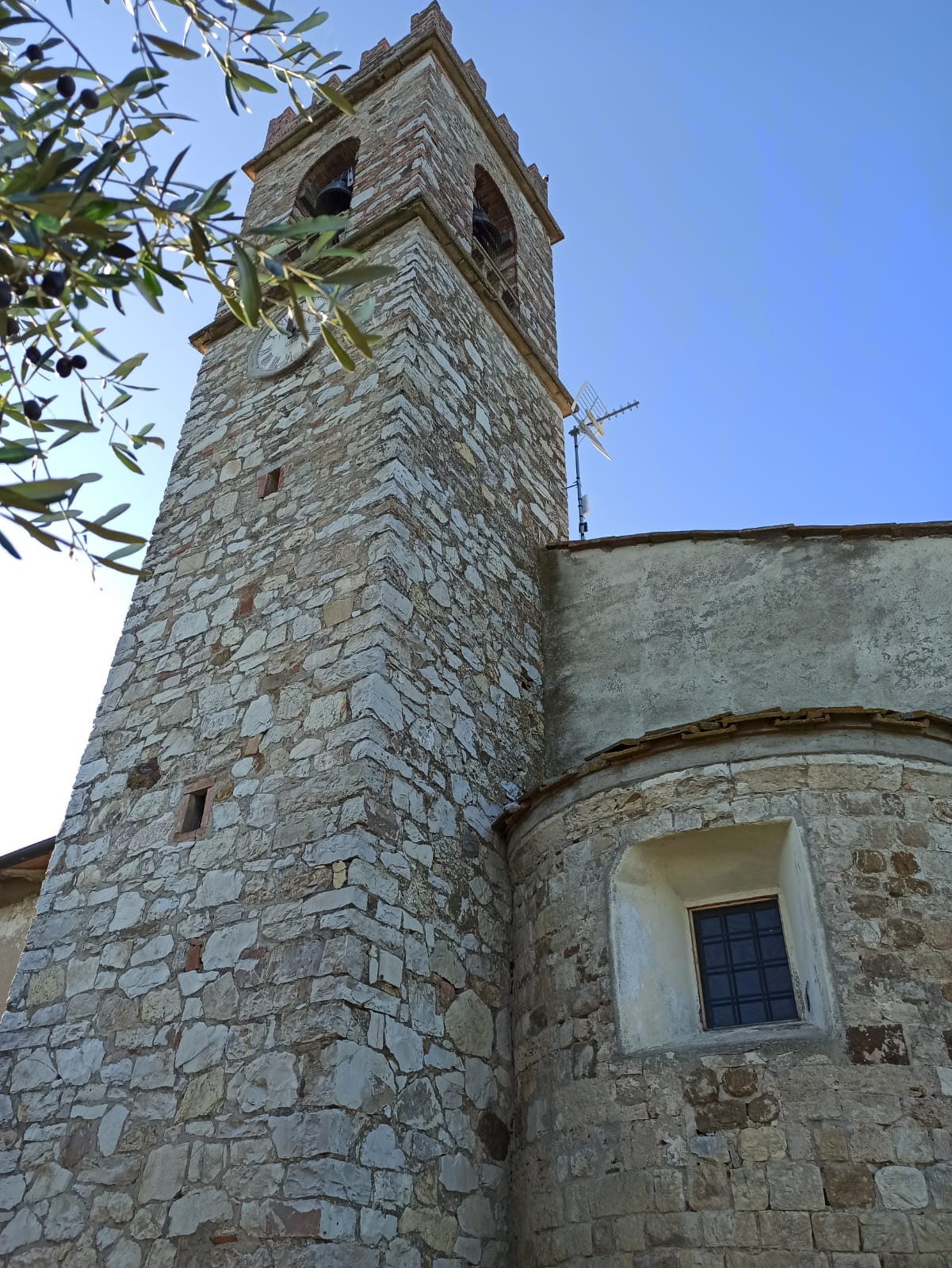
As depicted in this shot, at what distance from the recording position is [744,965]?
519 cm

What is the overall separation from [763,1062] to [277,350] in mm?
6431

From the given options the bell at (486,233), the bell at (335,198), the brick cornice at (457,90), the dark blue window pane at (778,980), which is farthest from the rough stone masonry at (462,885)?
the brick cornice at (457,90)

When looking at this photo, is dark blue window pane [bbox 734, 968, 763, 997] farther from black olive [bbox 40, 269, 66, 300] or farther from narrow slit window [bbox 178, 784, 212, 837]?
black olive [bbox 40, 269, 66, 300]

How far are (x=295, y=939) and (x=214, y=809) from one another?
1164 millimetres

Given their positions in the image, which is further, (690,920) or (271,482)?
(271,482)

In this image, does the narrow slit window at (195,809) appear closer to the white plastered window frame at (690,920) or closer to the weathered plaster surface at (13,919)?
the white plastered window frame at (690,920)

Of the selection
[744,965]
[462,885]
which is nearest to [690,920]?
[744,965]

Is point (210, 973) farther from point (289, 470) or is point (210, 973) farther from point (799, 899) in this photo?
point (289, 470)

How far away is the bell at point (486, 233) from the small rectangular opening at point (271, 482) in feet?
15.3

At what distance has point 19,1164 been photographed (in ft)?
17.0

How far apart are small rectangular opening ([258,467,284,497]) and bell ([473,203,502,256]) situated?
467 cm

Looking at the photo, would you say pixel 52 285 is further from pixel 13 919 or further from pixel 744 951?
pixel 13 919

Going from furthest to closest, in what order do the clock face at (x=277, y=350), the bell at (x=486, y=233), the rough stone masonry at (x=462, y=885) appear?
1. the bell at (x=486, y=233)
2. the clock face at (x=277, y=350)
3. the rough stone masonry at (x=462, y=885)

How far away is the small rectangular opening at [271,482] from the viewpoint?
24.2ft
